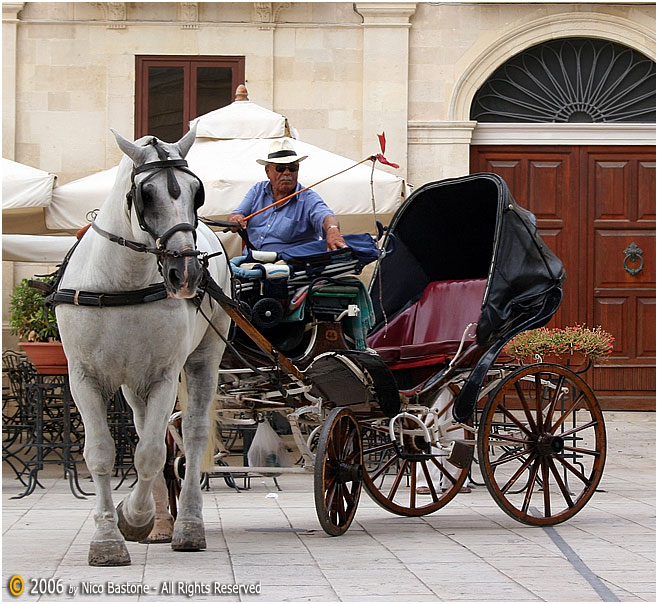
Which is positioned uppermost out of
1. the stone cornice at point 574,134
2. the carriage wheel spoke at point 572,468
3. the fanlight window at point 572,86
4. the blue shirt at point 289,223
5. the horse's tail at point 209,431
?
the fanlight window at point 572,86

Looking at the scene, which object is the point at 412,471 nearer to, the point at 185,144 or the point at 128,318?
the point at 128,318

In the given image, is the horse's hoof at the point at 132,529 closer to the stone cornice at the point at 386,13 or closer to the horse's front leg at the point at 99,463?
the horse's front leg at the point at 99,463

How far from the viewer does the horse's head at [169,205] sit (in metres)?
5.08

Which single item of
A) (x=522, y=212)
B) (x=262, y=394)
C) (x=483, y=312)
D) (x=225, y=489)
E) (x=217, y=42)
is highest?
(x=217, y=42)

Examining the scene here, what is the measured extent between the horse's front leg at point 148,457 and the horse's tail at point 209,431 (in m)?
0.58

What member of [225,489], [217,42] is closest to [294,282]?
[225,489]

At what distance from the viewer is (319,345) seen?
684 cm

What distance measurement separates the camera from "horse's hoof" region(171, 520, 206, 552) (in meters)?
6.05

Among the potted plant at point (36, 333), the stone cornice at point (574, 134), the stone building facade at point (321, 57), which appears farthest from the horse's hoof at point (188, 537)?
the stone cornice at point (574, 134)

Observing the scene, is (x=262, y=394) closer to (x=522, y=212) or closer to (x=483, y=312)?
(x=483, y=312)

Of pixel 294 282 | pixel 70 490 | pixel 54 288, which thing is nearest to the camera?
pixel 54 288

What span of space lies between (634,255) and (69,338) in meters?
10.3

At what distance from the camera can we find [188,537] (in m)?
6.06

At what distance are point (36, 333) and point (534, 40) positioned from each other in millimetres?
7943
